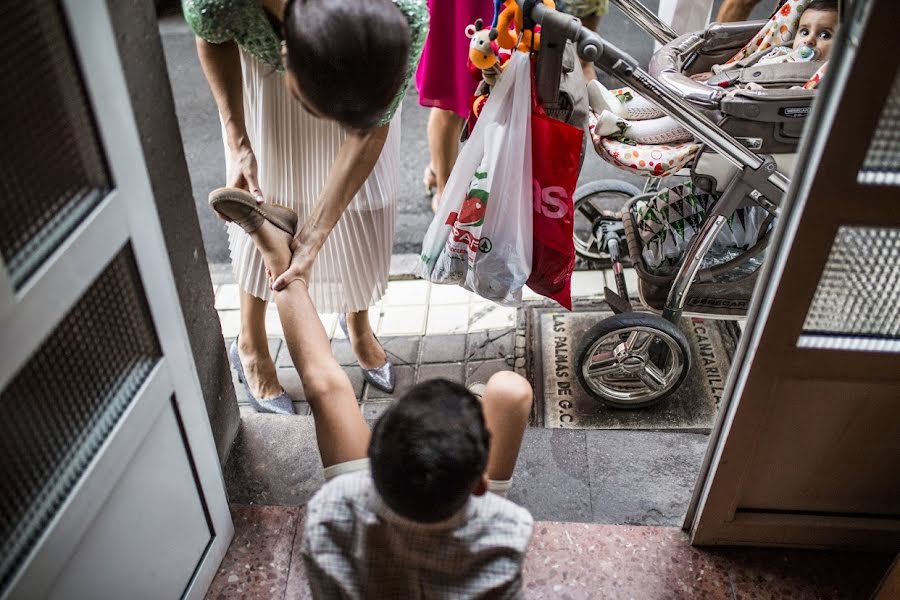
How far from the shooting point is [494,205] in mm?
2205

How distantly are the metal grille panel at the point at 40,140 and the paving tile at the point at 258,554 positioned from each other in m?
1.12

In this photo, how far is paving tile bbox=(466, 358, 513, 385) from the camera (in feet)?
9.35

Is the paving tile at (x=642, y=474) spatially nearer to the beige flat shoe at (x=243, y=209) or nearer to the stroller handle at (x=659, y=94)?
the stroller handle at (x=659, y=94)

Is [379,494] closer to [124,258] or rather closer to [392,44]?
[124,258]

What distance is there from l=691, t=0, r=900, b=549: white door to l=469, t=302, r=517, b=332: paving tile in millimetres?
1331

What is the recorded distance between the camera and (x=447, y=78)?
3.18m

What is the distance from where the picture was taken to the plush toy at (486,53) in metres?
2.04

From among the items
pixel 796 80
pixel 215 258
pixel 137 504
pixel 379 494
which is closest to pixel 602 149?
pixel 796 80

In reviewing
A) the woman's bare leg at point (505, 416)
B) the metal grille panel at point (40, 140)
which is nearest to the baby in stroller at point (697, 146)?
the woman's bare leg at point (505, 416)

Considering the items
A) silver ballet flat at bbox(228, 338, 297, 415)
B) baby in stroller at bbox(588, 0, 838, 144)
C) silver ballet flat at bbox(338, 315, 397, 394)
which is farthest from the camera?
silver ballet flat at bbox(338, 315, 397, 394)

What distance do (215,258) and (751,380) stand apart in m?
2.76

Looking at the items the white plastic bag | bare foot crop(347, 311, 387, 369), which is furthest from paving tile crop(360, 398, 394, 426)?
the white plastic bag

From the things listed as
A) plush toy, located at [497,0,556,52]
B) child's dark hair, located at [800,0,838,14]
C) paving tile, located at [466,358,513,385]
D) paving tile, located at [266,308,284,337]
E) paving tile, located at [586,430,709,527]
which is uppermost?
plush toy, located at [497,0,556,52]

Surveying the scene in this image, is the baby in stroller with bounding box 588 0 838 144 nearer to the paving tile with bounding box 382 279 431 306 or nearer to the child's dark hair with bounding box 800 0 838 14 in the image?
the child's dark hair with bounding box 800 0 838 14
